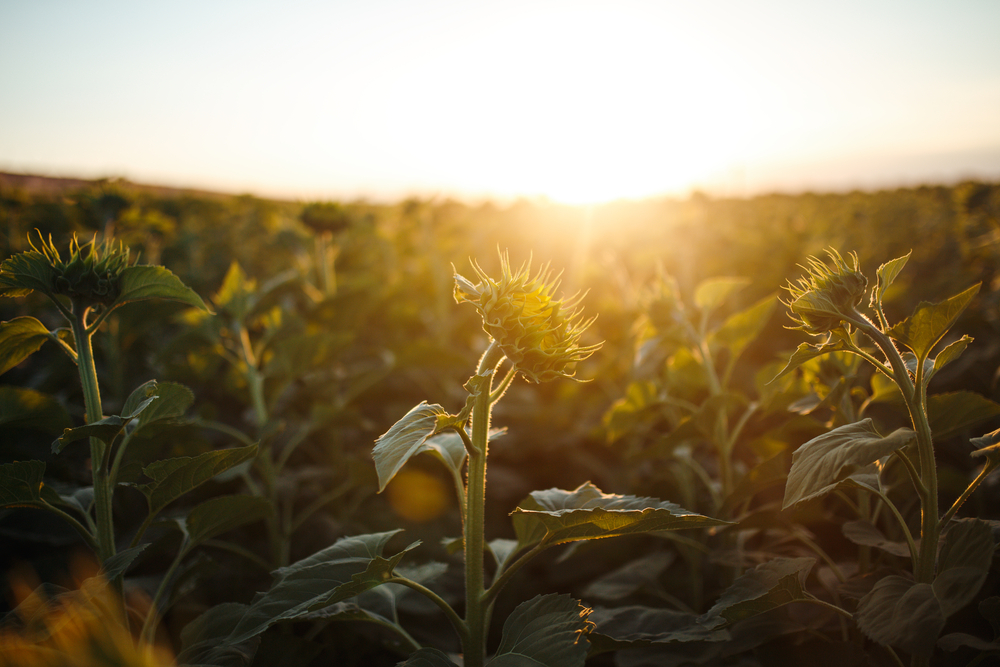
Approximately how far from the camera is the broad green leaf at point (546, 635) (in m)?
1.11

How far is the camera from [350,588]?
3.61 ft

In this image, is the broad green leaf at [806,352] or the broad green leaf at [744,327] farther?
the broad green leaf at [744,327]

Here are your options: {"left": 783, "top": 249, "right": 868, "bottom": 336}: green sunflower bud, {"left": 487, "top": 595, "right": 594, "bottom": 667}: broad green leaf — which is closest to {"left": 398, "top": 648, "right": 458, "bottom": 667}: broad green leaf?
{"left": 487, "top": 595, "right": 594, "bottom": 667}: broad green leaf

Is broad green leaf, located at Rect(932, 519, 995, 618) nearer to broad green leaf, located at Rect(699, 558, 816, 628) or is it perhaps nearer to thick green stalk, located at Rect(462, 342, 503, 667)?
broad green leaf, located at Rect(699, 558, 816, 628)

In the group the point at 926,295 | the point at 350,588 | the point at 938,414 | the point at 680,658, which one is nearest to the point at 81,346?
the point at 350,588

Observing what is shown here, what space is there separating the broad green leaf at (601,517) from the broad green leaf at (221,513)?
73cm

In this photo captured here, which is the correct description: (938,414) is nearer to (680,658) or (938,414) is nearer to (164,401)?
(680,658)

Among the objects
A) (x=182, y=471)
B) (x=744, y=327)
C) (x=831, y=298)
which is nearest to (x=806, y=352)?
(x=831, y=298)

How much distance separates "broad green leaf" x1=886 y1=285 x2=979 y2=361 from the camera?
1.16m

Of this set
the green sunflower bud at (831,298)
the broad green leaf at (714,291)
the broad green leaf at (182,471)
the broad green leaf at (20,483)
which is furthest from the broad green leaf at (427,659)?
the broad green leaf at (714,291)

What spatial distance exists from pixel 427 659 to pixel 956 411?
1373 millimetres

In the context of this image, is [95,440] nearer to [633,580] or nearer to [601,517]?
[601,517]

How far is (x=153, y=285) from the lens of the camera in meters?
1.36

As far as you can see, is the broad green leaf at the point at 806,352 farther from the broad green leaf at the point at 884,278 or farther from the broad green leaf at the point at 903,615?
the broad green leaf at the point at 903,615
